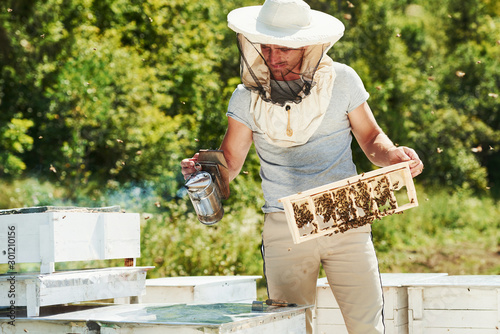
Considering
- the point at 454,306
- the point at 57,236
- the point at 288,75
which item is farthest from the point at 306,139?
the point at 454,306

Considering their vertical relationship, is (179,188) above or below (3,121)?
below

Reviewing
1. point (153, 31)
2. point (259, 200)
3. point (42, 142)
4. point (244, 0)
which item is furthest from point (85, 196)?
point (244, 0)

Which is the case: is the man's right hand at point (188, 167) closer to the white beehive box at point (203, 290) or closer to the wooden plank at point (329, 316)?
the white beehive box at point (203, 290)

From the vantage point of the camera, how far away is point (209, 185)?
2.75 m

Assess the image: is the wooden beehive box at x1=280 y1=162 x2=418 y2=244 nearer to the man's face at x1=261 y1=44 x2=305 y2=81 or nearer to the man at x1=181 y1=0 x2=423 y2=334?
the man at x1=181 y1=0 x2=423 y2=334

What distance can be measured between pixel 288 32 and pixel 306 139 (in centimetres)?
48

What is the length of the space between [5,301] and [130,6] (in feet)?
35.6

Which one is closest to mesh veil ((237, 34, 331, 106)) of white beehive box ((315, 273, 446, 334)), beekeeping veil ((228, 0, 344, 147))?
beekeeping veil ((228, 0, 344, 147))

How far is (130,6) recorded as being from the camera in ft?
42.4

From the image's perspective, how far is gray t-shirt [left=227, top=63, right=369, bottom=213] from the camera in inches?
112

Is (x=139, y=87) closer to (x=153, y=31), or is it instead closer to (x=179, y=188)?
(x=179, y=188)

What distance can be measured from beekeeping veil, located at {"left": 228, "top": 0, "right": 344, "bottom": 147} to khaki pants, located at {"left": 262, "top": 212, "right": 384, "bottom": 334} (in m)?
0.42

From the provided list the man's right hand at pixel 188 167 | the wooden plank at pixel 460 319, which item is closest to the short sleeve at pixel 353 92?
the man's right hand at pixel 188 167

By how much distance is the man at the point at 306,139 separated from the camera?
9.18ft
